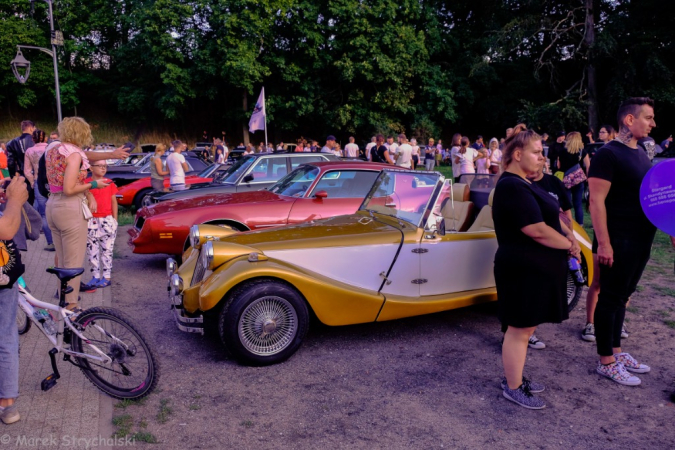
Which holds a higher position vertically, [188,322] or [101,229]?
[101,229]

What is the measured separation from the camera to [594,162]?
13.4 ft

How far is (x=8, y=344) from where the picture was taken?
344 cm

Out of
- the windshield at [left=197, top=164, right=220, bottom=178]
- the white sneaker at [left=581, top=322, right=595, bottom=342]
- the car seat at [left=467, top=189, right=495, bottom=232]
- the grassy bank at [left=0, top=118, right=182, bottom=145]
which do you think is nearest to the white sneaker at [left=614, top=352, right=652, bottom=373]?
the white sneaker at [left=581, top=322, right=595, bottom=342]

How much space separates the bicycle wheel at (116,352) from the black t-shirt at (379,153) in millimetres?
11639

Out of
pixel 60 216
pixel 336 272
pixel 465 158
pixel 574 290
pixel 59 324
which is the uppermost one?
pixel 465 158

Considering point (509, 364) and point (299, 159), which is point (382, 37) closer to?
point (299, 159)

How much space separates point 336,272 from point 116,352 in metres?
1.92

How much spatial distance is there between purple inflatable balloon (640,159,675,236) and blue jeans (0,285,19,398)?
447 centimetres

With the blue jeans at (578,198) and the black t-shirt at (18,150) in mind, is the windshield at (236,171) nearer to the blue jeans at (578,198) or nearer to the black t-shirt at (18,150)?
the black t-shirt at (18,150)

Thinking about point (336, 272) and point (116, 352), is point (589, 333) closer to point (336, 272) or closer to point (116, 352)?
point (336, 272)

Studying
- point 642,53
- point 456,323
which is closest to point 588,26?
point 642,53

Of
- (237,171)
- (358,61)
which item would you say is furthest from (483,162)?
(358,61)

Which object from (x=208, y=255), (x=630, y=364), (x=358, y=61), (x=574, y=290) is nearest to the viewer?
(x=630, y=364)

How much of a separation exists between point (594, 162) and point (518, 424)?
82.1 inches
